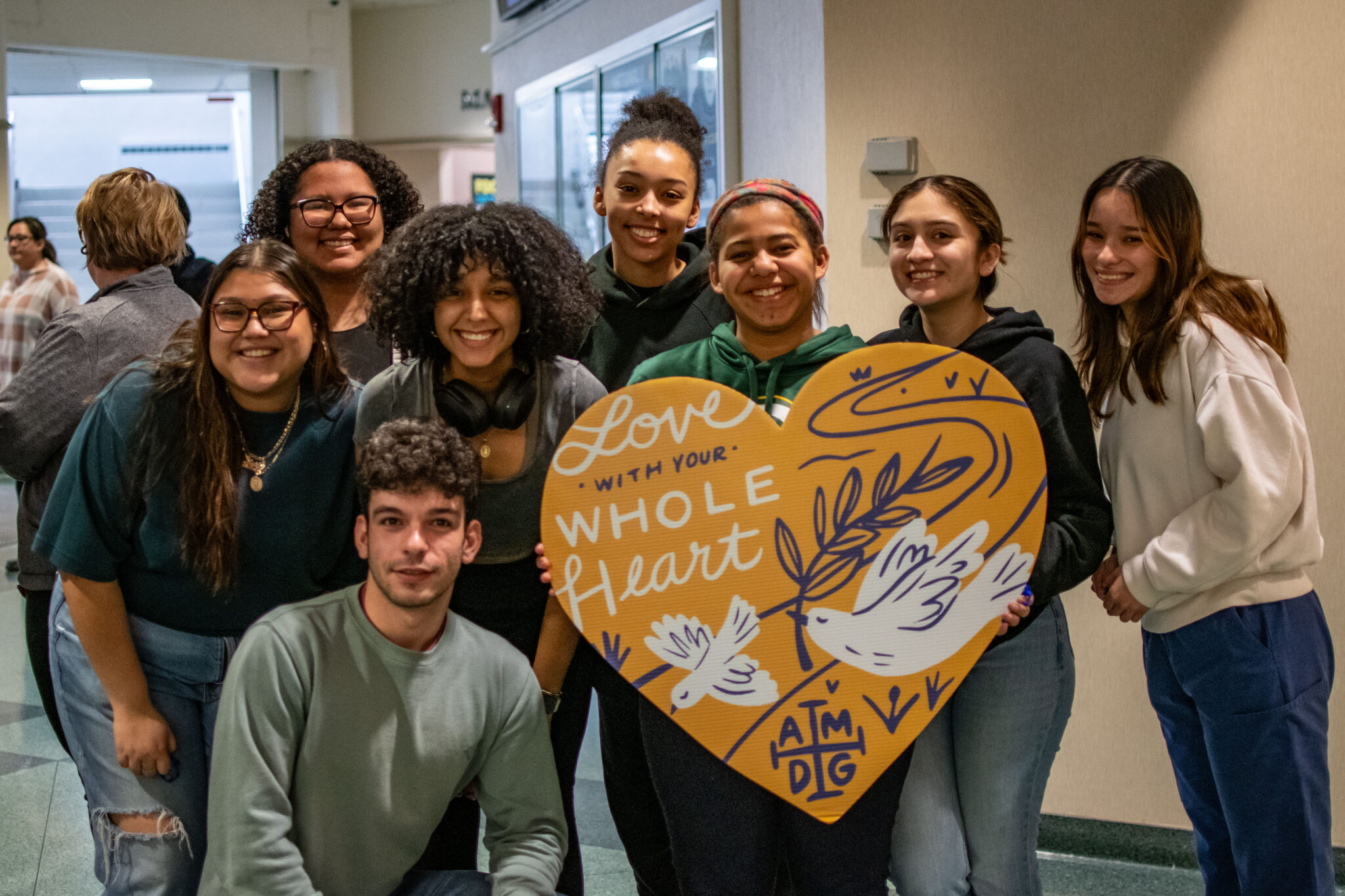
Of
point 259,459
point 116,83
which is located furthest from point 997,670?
point 116,83

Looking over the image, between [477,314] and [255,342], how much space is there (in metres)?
0.31

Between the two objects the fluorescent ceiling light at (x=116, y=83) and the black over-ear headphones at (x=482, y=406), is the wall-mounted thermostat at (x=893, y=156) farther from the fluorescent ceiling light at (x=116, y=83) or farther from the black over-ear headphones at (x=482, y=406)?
the fluorescent ceiling light at (x=116, y=83)

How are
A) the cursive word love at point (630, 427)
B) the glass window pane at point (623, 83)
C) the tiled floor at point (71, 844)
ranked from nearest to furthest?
the cursive word love at point (630, 427)
the tiled floor at point (71, 844)
the glass window pane at point (623, 83)

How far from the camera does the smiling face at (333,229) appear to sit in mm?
2049

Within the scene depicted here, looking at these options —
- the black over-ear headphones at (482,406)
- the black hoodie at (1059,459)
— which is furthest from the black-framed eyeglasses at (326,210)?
the black hoodie at (1059,459)

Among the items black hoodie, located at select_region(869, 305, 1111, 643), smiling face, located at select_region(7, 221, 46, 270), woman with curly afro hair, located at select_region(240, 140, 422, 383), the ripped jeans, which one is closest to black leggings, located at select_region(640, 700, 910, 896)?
black hoodie, located at select_region(869, 305, 1111, 643)

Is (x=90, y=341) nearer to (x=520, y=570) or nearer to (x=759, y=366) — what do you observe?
(x=520, y=570)

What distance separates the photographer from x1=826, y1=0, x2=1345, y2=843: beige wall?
238cm

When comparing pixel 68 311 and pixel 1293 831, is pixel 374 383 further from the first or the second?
pixel 1293 831

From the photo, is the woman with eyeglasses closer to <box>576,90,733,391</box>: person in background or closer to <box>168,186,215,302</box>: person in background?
<box>576,90,733,391</box>: person in background

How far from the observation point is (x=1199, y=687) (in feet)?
5.77

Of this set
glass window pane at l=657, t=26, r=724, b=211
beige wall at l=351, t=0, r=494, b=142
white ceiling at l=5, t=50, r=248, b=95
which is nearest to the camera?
glass window pane at l=657, t=26, r=724, b=211

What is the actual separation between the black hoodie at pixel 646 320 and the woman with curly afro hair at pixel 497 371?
31 centimetres

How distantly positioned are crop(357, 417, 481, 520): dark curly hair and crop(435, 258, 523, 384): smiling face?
0.15 m
